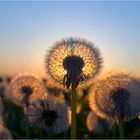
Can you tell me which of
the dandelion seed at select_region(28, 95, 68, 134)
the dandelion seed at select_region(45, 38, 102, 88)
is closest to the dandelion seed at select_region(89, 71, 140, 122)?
the dandelion seed at select_region(45, 38, 102, 88)

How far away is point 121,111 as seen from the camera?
4.80 metres

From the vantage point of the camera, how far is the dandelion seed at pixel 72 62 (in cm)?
504

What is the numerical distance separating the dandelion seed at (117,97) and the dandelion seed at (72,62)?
0.78 ft

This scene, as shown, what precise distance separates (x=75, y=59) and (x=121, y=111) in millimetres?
745

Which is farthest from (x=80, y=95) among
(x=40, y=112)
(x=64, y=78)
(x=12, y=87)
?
(x=64, y=78)

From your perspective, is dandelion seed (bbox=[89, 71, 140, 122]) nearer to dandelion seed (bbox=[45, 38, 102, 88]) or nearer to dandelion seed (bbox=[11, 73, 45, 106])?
dandelion seed (bbox=[45, 38, 102, 88])

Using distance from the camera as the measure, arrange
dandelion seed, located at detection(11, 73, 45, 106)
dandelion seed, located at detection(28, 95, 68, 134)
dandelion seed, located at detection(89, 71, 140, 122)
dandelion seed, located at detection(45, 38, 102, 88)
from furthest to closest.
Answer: dandelion seed, located at detection(11, 73, 45, 106) → dandelion seed, located at detection(28, 95, 68, 134) → dandelion seed, located at detection(45, 38, 102, 88) → dandelion seed, located at detection(89, 71, 140, 122)

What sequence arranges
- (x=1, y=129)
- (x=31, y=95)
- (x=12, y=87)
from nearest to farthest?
(x=1, y=129)
(x=31, y=95)
(x=12, y=87)

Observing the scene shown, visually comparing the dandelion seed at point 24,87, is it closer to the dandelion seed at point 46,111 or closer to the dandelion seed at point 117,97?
the dandelion seed at point 46,111

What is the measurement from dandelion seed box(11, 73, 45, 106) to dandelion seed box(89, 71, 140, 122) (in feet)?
12.7

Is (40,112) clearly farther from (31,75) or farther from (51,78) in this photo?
(31,75)

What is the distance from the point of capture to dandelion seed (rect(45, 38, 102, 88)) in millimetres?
5043

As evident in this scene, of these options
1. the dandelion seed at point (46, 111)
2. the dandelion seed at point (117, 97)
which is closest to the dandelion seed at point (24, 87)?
the dandelion seed at point (46, 111)

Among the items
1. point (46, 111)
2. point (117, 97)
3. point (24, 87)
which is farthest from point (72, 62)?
point (24, 87)
